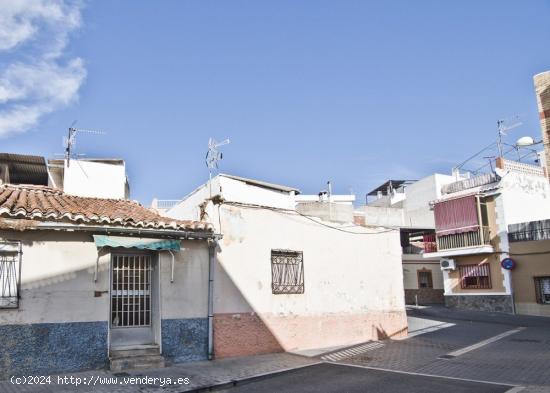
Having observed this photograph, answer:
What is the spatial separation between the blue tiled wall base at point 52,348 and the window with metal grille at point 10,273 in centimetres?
52

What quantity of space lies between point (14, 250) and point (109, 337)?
8.87 ft

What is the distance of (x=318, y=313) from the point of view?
14.2 meters

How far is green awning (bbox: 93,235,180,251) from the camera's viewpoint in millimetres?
10363

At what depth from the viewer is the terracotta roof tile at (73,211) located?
9.73 metres

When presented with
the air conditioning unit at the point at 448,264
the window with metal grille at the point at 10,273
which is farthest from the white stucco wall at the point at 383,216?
the window with metal grille at the point at 10,273

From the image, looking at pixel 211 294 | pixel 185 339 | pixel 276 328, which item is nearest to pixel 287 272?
pixel 276 328

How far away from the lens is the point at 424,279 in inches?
1305

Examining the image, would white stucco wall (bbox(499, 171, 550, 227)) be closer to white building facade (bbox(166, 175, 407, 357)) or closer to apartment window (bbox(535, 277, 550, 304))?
apartment window (bbox(535, 277, 550, 304))

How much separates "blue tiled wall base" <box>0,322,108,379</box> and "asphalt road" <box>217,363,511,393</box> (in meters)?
3.10

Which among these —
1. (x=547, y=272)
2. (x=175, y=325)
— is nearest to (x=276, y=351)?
(x=175, y=325)

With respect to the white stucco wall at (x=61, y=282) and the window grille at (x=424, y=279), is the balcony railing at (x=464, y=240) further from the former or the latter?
the white stucco wall at (x=61, y=282)

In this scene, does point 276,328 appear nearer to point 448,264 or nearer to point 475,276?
point 475,276

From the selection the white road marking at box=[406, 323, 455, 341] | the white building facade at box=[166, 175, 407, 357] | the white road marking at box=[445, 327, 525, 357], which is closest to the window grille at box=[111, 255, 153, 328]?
the white building facade at box=[166, 175, 407, 357]

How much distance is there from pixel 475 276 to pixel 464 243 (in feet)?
6.52
